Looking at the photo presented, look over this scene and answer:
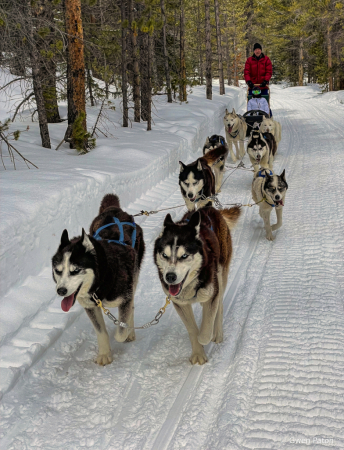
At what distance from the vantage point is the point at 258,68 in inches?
375

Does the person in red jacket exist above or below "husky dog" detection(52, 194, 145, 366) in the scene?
above

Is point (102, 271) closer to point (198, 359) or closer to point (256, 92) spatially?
point (198, 359)

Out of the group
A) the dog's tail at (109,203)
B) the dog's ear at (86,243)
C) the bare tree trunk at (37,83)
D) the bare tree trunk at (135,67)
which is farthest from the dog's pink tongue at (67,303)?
the bare tree trunk at (135,67)

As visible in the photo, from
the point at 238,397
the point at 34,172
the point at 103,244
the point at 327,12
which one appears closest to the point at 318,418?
the point at 238,397

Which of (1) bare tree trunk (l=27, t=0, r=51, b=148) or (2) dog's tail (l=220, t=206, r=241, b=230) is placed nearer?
(2) dog's tail (l=220, t=206, r=241, b=230)

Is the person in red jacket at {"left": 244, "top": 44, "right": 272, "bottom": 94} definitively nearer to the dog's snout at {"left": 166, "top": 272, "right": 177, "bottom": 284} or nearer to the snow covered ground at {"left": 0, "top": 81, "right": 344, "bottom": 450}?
the snow covered ground at {"left": 0, "top": 81, "right": 344, "bottom": 450}

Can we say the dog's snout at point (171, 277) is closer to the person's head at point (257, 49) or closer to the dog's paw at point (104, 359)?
the dog's paw at point (104, 359)

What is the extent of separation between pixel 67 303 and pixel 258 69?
8.80 metres

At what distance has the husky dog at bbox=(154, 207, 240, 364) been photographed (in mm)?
2422

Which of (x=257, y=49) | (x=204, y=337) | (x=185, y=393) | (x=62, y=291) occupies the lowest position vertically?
(x=185, y=393)

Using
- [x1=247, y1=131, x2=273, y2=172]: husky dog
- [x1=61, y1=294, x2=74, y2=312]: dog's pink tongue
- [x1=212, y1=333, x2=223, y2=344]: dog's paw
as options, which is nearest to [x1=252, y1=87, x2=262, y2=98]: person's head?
[x1=247, y1=131, x2=273, y2=172]: husky dog

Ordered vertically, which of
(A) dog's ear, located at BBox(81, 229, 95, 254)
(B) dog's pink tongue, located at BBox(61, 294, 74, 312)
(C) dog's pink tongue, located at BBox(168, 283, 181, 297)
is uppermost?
(A) dog's ear, located at BBox(81, 229, 95, 254)

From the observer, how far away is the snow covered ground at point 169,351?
221cm

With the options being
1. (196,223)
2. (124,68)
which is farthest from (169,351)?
(124,68)
